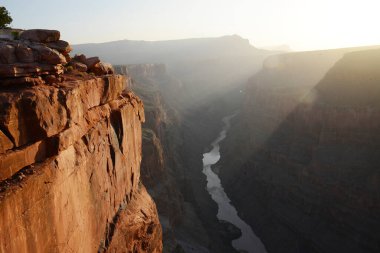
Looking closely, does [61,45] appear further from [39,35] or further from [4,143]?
[4,143]

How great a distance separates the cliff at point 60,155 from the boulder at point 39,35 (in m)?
0.03

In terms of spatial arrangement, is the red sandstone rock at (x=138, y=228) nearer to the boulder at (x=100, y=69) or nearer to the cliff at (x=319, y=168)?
the boulder at (x=100, y=69)

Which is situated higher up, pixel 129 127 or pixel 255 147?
pixel 129 127

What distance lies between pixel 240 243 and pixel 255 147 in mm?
22605

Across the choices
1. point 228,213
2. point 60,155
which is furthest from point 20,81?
point 228,213

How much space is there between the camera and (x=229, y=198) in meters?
65.6

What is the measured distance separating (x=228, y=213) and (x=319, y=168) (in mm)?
15318

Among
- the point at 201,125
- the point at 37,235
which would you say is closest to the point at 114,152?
the point at 37,235

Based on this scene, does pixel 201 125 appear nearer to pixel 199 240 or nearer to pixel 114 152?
pixel 199 240

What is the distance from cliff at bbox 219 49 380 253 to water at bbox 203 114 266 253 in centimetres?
112

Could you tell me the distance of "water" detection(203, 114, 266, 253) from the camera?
166ft

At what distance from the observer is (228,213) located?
60.3 metres

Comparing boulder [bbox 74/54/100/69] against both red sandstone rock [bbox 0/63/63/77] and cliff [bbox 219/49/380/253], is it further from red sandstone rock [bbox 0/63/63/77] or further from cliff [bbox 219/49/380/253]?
cliff [bbox 219/49/380/253]

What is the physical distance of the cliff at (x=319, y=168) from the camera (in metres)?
46.9
